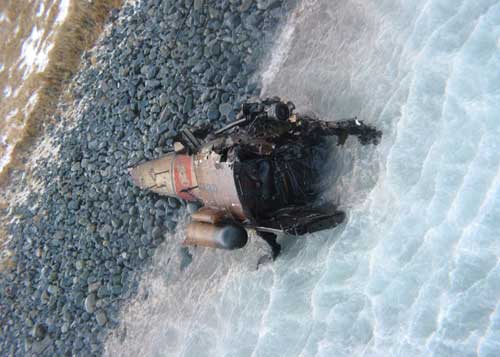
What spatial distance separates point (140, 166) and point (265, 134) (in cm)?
400

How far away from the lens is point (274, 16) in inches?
432

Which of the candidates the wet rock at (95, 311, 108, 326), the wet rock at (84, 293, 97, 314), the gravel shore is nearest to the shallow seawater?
the gravel shore

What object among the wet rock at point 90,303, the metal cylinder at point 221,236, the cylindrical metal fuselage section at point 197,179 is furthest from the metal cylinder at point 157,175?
the wet rock at point 90,303

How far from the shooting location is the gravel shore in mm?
11492

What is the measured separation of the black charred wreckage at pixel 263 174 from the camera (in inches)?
313

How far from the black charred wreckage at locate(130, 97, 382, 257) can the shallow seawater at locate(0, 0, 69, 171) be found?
9.47 metres

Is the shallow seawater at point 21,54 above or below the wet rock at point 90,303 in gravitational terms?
above

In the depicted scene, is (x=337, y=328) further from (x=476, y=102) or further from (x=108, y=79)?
(x=108, y=79)

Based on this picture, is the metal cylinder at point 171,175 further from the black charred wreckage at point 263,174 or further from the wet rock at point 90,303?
the wet rock at point 90,303

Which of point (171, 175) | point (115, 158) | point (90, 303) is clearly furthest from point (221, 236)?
point (115, 158)

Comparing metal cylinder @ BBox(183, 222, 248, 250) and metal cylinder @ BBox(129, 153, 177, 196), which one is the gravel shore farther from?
metal cylinder @ BBox(183, 222, 248, 250)

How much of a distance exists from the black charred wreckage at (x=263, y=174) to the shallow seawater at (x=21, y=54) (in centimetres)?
947

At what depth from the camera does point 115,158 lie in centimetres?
1295

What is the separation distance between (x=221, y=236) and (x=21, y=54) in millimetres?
13920
